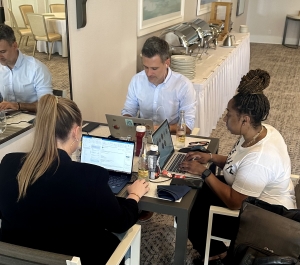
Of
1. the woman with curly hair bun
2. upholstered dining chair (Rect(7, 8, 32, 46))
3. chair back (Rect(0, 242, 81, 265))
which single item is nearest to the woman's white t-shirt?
the woman with curly hair bun

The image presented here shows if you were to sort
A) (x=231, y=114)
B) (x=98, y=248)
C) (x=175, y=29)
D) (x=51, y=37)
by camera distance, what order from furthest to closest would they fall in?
(x=175, y=29), (x=51, y=37), (x=231, y=114), (x=98, y=248)

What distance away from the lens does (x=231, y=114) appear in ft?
5.59

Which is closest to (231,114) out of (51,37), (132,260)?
(132,260)

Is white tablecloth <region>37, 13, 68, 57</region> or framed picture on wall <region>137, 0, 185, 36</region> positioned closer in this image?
white tablecloth <region>37, 13, 68, 57</region>

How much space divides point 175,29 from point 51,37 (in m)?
1.73

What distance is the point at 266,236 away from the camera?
1.30 metres

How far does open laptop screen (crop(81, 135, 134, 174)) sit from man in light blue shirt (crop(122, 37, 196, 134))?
69cm

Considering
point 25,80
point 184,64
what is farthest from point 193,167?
point 184,64

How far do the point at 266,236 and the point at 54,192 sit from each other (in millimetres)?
773

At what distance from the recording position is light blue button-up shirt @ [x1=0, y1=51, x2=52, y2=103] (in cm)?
206

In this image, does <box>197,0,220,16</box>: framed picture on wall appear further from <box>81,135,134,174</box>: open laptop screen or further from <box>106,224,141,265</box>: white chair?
<box>106,224,141,265</box>: white chair

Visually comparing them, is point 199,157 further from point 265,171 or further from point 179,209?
point 179,209

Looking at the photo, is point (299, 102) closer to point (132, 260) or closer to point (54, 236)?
point (132, 260)

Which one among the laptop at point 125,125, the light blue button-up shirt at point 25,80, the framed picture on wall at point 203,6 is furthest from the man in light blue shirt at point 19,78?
the framed picture on wall at point 203,6
